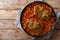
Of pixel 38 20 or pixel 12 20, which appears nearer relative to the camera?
pixel 38 20

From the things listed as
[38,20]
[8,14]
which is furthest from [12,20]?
[38,20]

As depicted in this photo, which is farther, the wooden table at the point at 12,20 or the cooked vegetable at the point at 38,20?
the wooden table at the point at 12,20

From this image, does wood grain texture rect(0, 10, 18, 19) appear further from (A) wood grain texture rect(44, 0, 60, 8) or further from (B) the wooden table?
(A) wood grain texture rect(44, 0, 60, 8)

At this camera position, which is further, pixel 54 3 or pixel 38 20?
pixel 54 3

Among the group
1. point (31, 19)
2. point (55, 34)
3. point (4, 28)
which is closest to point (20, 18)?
point (31, 19)

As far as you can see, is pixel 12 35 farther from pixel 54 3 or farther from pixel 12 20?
pixel 54 3

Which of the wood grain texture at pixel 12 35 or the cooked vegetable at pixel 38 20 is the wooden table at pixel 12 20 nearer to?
the wood grain texture at pixel 12 35

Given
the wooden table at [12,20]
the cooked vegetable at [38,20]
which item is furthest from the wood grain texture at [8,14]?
the cooked vegetable at [38,20]

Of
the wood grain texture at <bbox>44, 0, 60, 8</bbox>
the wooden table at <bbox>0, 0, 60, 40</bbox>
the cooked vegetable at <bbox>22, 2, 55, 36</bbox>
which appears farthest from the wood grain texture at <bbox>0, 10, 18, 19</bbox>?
the wood grain texture at <bbox>44, 0, 60, 8</bbox>

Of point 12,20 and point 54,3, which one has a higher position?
point 54,3
